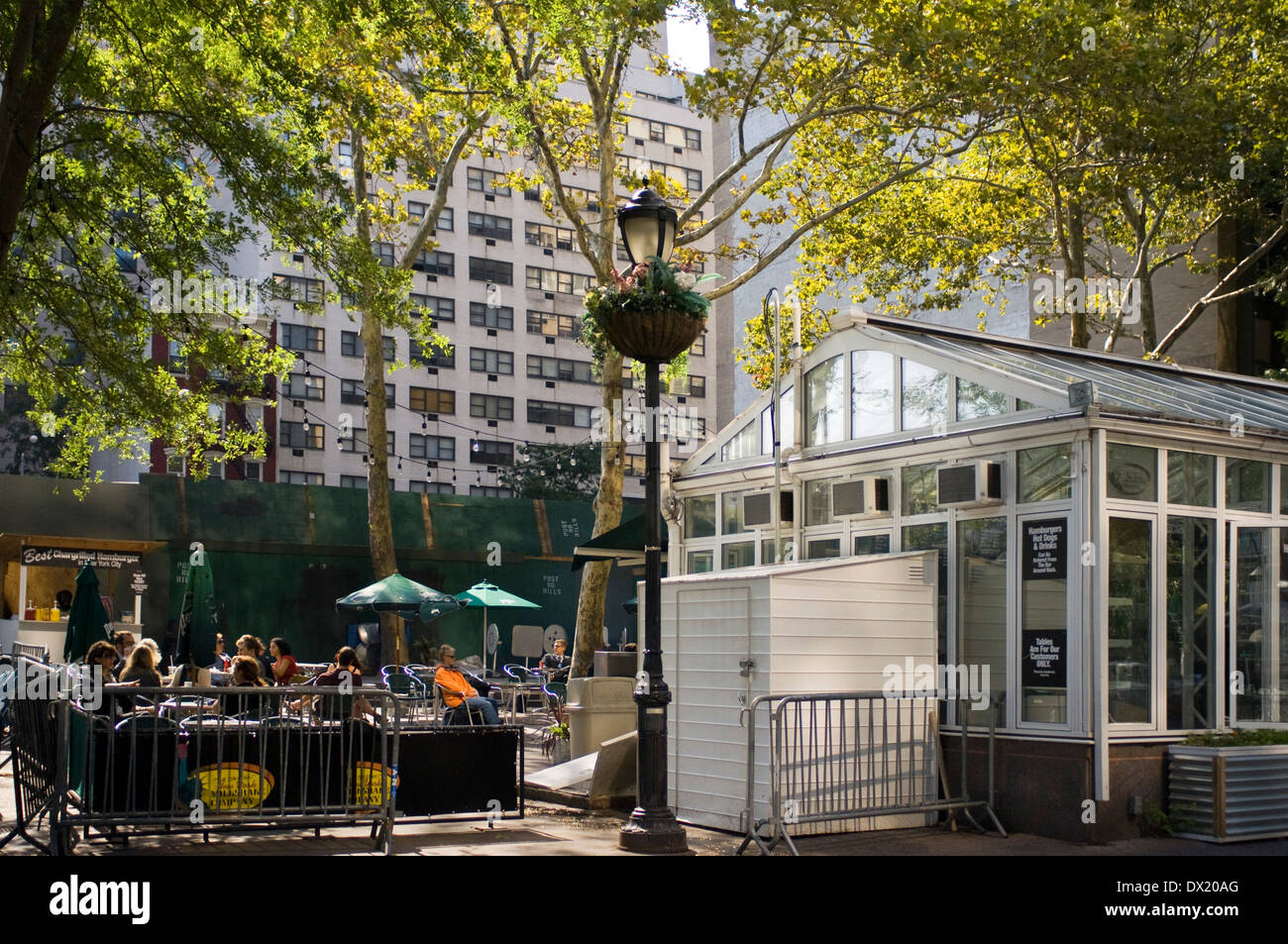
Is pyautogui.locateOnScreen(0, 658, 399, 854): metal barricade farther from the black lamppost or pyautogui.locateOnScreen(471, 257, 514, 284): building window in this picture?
pyautogui.locateOnScreen(471, 257, 514, 284): building window

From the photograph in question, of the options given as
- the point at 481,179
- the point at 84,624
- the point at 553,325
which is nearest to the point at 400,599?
the point at 84,624

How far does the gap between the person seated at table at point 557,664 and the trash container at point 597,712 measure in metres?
7.11

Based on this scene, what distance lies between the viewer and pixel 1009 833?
12336 mm

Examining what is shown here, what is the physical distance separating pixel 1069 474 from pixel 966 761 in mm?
2787

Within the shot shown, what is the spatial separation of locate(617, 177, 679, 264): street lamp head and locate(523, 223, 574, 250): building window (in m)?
63.3

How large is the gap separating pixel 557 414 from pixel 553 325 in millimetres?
4872

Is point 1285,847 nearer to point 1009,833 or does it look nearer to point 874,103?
point 1009,833

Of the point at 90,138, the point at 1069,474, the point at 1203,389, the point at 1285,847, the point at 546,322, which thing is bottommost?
the point at 1285,847

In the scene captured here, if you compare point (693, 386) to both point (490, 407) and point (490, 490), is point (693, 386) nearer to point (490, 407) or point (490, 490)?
point (490, 407)

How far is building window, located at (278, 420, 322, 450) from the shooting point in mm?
67062

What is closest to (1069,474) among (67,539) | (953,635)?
(953,635)

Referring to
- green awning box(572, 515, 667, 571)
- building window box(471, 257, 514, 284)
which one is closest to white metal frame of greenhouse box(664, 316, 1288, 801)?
green awning box(572, 515, 667, 571)
